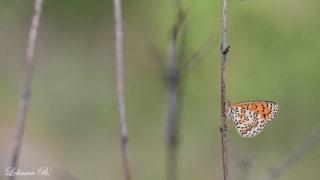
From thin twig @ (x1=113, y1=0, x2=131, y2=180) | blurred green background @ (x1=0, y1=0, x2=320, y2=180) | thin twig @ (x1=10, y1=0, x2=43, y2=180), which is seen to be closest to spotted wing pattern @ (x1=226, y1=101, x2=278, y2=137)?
thin twig @ (x1=113, y1=0, x2=131, y2=180)

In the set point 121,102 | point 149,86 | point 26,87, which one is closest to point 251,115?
point 121,102

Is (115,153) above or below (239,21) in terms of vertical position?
below

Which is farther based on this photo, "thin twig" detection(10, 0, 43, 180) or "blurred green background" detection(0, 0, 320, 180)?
"blurred green background" detection(0, 0, 320, 180)

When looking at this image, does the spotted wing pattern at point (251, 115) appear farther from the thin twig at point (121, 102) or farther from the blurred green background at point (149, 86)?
the blurred green background at point (149, 86)

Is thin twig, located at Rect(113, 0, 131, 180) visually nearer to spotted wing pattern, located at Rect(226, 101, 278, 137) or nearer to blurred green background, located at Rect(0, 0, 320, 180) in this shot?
spotted wing pattern, located at Rect(226, 101, 278, 137)

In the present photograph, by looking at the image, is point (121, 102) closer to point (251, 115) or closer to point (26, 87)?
point (26, 87)

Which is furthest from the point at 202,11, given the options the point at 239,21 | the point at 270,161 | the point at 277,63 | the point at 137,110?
the point at 270,161

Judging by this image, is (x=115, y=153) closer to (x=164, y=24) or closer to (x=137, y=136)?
(x=137, y=136)
